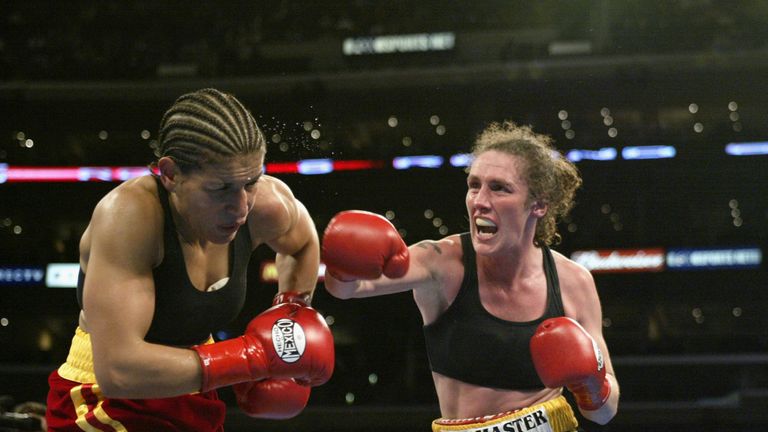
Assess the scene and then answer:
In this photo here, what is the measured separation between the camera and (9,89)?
32.2 ft

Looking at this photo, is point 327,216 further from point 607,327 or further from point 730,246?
point 730,246

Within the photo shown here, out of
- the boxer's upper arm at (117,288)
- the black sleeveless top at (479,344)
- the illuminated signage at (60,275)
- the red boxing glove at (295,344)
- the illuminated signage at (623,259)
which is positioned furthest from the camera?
the illuminated signage at (60,275)

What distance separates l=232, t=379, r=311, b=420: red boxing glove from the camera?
2104 millimetres

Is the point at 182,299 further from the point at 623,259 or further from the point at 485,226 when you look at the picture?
the point at 623,259

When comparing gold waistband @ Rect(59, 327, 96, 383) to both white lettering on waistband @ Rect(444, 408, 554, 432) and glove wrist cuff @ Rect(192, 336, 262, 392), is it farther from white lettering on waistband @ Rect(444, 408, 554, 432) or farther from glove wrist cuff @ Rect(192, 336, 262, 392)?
white lettering on waistband @ Rect(444, 408, 554, 432)

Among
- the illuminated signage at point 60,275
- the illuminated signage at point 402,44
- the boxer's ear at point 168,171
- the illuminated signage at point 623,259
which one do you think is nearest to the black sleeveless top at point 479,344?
the boxer's ear at point 168,171

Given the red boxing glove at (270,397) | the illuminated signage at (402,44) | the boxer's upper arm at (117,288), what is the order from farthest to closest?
the illuminated signage at (402,44) → the red boxing glove at (270,397) → the boxer's upper arm at (117,288)

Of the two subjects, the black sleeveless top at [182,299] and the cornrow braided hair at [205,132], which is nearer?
the cornrow braided hair at [205,132]

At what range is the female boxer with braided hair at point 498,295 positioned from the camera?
2219 millimetres

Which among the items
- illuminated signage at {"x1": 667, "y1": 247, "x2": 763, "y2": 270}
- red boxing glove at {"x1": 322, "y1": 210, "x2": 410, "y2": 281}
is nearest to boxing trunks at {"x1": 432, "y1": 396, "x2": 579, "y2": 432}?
red boxing glove at {"x1": 322, "y1": 210, "x2": 410, "y2": 281}

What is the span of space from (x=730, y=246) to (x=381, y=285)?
853 cm

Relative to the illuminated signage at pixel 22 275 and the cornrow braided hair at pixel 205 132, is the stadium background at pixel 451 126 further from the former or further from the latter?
the cornrow braided hair at pixel 205 132

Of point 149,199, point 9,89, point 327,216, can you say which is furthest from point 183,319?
point 9,89

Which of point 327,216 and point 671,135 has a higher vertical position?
point 671,135
